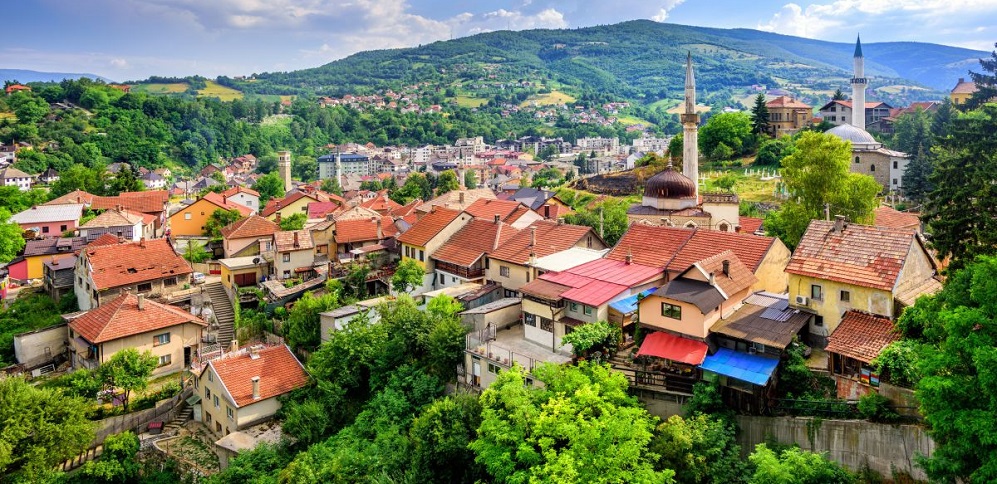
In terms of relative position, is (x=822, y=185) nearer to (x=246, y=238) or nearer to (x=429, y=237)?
(x=429, y=237)

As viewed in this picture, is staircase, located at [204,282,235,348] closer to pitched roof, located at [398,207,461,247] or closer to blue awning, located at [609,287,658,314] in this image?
pitched roof, located at [398,207,461,247]

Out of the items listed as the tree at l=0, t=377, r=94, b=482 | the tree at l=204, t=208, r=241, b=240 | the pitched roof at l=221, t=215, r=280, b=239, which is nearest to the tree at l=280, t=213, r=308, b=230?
the pitched roof at l=221, t=215, r=280, b=239

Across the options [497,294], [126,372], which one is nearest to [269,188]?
[126,372]

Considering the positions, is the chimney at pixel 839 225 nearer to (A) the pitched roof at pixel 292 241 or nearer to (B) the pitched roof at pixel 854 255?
(B) the pitched roof at pixel 854 255

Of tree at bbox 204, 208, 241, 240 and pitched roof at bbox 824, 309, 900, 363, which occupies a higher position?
tree at bbox 204, 208, 241, 240

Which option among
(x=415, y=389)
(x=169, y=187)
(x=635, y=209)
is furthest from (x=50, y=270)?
(x=169, y=187)

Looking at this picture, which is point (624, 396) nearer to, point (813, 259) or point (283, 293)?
point (813, 259)
